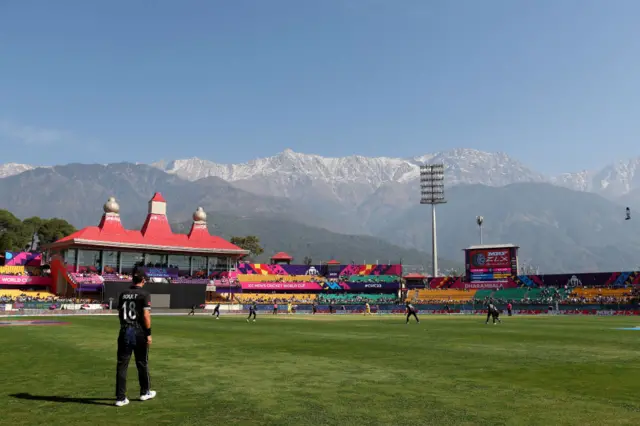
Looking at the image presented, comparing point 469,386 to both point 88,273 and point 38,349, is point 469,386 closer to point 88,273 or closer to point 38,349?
point 38,349

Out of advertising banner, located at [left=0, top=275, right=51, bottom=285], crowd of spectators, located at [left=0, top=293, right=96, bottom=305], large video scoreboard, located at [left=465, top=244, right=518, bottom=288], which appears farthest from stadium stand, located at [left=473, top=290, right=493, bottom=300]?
advertising banner, located at [left=0, top=275, right=51, bottom=285]

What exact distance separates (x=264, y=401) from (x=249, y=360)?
716cm

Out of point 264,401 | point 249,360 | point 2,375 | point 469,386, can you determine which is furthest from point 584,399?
point 2,375

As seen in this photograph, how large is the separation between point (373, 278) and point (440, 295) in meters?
18.6

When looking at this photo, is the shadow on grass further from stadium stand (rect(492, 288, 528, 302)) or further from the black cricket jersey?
stadium stand (rect(492, 288, 528, 302))

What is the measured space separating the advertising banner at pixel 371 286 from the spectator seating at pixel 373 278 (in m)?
1.38

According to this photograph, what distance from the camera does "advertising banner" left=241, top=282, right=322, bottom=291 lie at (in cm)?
10981

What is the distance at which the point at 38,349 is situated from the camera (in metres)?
21.0

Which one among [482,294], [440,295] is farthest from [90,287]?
[482,294]

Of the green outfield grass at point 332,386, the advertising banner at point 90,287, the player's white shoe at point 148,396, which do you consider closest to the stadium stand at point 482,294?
the advertising banner at point 90,287

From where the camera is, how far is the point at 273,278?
116m

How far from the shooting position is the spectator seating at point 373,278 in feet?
392

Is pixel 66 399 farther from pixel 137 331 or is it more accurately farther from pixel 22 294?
pixel 22 294

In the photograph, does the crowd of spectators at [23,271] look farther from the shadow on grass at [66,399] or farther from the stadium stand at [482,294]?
the shadow on grass at [66,399]
